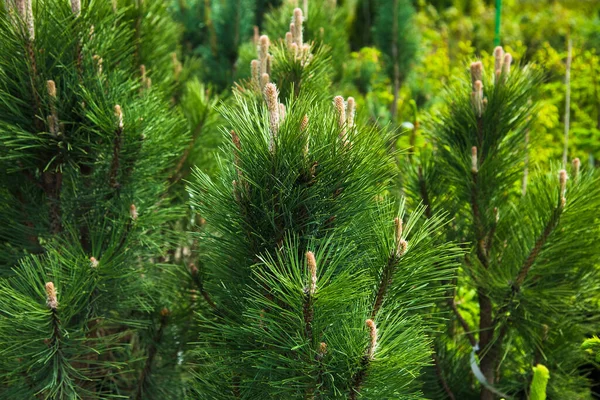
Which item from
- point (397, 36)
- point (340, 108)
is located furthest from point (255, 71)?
point (397, 36)

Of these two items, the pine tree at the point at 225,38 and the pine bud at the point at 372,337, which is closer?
the pine bud at the point at 372,337

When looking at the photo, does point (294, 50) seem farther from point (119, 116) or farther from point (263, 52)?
point (119, 116)

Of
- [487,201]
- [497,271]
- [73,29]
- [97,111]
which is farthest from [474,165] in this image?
[73,29]

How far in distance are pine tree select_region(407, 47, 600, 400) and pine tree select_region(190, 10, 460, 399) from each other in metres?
0.46

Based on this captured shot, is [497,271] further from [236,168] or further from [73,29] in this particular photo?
[73,29]

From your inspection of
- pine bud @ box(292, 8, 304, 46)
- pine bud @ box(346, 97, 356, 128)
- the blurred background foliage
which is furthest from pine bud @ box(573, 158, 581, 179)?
pine bud @ box(292, 8, 304, 46)

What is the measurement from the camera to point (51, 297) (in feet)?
4.78

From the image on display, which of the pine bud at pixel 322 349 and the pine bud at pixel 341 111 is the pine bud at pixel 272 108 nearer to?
the pine bud at pixel 341 111

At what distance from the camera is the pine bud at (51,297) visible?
56.2 inches

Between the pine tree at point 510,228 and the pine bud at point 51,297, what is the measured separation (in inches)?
39.7

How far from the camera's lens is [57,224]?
1865 mm

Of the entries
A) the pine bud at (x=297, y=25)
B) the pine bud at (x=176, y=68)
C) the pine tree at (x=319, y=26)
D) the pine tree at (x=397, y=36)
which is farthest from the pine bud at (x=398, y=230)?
the pine tree at (x=397, y=36)

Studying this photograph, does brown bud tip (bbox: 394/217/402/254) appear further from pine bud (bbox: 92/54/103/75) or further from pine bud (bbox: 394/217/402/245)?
pine bud (bbox: 92/54/103/75)

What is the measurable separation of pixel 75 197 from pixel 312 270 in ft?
3.04
